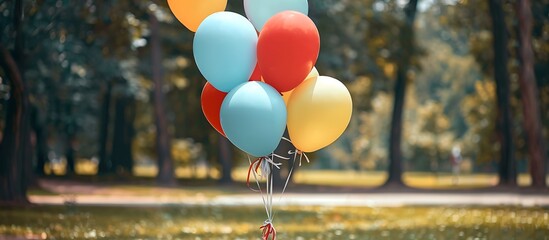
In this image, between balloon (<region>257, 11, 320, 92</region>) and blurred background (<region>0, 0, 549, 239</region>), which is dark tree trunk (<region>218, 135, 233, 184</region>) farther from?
balloon (<region>257, 11, 320, 92</region>)

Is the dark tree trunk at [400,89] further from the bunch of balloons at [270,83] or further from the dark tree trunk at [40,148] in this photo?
the bunch of balloons at [270,83]

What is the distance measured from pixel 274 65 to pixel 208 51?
0.80 m

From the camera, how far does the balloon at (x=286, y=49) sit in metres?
10.9

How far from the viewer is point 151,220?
797 inches

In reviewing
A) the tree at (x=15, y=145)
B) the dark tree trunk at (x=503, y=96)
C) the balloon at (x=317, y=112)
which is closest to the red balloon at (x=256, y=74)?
the balloon at (x=317, y=112)

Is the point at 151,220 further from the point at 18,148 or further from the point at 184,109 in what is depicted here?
the point at 184,109

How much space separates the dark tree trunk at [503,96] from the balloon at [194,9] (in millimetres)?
26585

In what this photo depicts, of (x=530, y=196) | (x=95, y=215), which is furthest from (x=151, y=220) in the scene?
(x=530, y=196)

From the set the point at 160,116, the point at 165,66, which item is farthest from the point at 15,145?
the point at 165,66

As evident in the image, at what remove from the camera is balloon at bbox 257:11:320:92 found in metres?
10.9

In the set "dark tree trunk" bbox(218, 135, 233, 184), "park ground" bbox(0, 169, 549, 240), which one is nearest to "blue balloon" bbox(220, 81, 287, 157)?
"park ground" bbox(0, 169, 549, 240)

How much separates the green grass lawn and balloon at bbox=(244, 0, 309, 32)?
5.72 meters

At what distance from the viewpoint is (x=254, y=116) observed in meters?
10.6

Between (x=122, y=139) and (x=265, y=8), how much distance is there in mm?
41966
